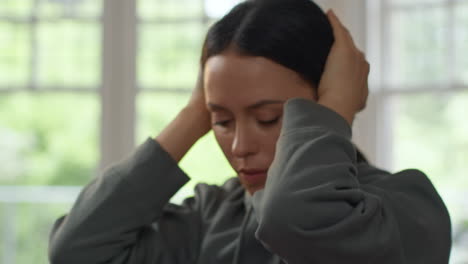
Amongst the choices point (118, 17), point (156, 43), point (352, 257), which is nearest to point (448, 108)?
point (156, 43)

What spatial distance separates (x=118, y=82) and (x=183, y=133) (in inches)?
43.9

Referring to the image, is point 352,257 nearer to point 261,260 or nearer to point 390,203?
point 390,203

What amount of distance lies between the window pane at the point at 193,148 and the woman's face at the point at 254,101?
1198 mm

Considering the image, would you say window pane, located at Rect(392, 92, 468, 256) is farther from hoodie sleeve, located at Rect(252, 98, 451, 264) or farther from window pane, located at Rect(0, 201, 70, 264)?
window pane, located at Rect(0, 201, 70, 264)

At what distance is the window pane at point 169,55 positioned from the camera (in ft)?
7.35

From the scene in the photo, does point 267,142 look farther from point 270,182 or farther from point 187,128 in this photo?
point 187,128

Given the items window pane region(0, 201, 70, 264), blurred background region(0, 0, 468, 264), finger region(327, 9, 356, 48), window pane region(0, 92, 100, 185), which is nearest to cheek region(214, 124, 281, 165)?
finger region(327, 9, 356, 48)

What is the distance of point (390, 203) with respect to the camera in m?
0.93

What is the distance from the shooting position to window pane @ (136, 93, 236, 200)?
7.20ft

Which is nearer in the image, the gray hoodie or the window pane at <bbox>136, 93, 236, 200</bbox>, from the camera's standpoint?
the gray hoodie

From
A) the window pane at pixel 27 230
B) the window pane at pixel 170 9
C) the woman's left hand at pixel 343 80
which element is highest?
the window pane at pixel 170 9

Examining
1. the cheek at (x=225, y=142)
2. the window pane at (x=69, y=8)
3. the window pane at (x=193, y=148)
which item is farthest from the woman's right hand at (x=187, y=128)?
the window pane at (x=69, y=8)

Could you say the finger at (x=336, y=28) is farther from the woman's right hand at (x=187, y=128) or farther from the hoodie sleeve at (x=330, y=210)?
the woman's right hand at (x=187, y=128)

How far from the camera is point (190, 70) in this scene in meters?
2.24
